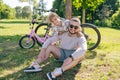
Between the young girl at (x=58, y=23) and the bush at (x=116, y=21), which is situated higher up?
the young girl at (x=58, y=23)

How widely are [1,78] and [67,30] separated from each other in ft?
6.05

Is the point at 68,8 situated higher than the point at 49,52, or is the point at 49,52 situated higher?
the point at 68,8

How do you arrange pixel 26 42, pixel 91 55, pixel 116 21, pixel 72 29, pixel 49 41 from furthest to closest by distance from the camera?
1. pixel 116 21
2. pixel 26 42
3. pixel 91 55
4. pixel 49 41
5. pixel 72 29

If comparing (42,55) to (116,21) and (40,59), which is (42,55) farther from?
(116,21)

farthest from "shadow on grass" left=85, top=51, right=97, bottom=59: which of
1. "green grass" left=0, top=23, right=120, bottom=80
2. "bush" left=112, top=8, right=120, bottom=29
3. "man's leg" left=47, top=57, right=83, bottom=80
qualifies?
"bush" left=112, top=8, right=120, bottom=29

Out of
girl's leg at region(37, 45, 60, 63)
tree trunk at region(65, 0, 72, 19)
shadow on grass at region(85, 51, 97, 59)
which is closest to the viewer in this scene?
girl's leg at region(37, 45, 60, 63)

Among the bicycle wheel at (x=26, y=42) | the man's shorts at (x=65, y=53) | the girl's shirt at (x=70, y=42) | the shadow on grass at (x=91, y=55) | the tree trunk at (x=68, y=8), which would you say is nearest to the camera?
the girl's shirt at (x=70, y=42)

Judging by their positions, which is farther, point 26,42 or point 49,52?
point 26,42

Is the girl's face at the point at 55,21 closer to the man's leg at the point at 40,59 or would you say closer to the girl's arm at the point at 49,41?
the girl's arm at the point at 49,41

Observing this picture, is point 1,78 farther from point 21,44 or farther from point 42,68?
point 21,44

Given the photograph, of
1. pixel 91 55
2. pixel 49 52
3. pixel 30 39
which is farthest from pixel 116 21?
pixel 49 52

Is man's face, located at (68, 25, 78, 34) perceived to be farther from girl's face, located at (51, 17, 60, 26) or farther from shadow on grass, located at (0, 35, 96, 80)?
shadow on grass, located at (0, 35, 96, 80)

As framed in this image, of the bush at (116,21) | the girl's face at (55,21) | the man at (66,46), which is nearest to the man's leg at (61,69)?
the man at (66,46)

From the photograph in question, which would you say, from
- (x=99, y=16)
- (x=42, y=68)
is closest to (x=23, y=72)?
(x=42, y=68)
